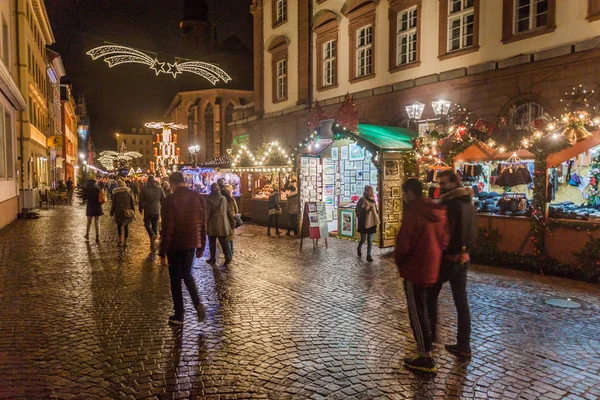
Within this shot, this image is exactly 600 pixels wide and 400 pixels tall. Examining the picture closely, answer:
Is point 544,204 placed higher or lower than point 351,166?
lower

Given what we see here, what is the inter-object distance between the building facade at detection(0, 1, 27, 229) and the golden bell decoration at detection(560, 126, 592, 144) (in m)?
17.1

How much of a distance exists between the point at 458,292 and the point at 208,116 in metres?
57.5

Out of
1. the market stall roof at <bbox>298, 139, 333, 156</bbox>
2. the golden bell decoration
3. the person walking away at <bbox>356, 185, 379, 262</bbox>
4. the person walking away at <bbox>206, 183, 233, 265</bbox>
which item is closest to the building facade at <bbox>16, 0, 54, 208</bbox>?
the market stall roof at <bbox>298, 139, 333, 156</bbox>

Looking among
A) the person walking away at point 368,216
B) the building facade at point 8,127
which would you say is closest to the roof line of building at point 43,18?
the building facade at point 8,127

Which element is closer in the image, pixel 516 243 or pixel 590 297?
pixel 590 297

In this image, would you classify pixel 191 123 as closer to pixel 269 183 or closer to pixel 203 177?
pixel 203 177

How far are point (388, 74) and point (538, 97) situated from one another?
6328 mm

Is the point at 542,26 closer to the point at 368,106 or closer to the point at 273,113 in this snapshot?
the point at 368,106

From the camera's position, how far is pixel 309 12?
75.9ft

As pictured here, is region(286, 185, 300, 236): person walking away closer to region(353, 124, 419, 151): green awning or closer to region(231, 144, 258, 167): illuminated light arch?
region(353, 124, 419, 151): green awning

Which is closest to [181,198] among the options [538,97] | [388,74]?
[538,97]

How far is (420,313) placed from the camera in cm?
488

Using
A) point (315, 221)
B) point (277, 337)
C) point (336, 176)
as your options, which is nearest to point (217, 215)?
point (315, 221)

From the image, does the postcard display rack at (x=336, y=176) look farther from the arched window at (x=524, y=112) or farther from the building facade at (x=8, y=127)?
the building facade at (x=8, y=127)
